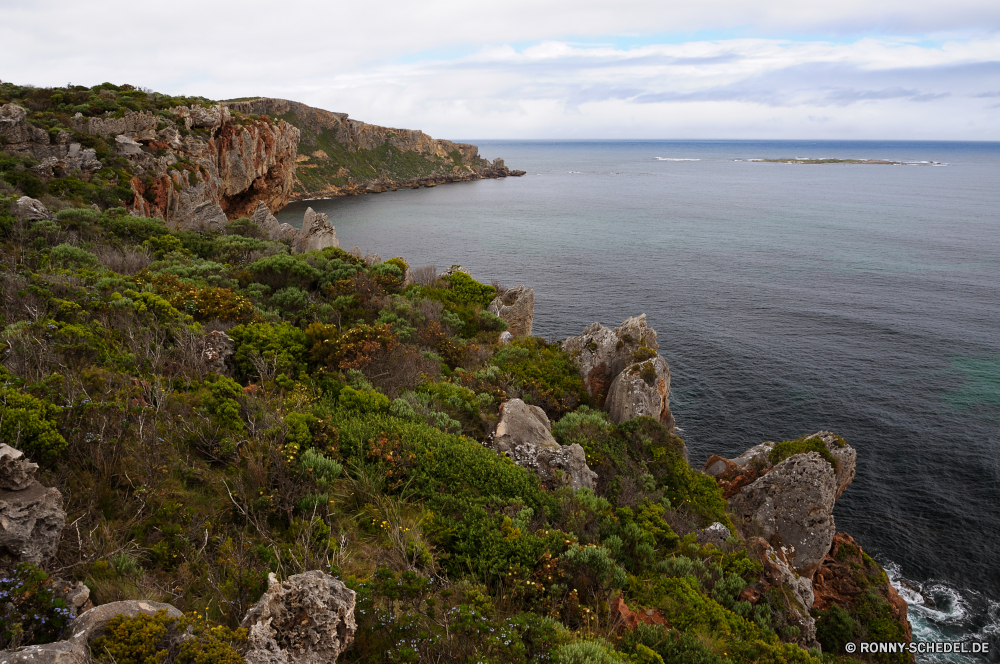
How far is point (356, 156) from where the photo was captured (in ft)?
420

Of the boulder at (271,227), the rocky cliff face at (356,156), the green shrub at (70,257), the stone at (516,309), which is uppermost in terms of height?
the rocky cliff face at (356,156)

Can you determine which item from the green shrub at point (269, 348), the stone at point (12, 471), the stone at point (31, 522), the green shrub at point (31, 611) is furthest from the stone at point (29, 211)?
the green shrub at point (31, 611)

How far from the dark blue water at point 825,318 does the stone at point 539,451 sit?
47.2ft

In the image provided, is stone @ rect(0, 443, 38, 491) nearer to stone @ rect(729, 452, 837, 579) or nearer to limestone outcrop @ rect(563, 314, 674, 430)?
limestone outcrop @ rect(563, 314, 674, 430)

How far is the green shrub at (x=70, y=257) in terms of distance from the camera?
51.3 feet

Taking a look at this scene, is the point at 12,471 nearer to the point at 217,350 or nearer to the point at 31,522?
the point at 31,522

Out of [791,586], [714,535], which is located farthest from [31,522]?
[791,586]

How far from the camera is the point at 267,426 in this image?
9539mm

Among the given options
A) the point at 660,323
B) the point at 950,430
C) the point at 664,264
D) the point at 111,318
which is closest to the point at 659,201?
the point at 664,264

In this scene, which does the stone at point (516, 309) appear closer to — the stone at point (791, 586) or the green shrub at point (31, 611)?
the stone at point (791, 586)

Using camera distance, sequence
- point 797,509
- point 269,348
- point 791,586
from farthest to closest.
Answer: point 797,509, point 269,348, point 791,586

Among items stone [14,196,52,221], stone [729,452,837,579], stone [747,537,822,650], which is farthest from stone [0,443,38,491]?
stone [729,452,837,579]

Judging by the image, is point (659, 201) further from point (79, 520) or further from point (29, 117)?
point (79, 520)

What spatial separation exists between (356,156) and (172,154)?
322ft
